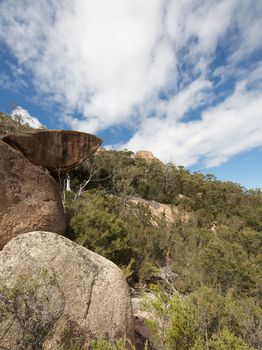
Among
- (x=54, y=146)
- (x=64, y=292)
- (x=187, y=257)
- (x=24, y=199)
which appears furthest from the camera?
(x=187, y=257)

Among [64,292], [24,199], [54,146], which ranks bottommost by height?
[64,292]

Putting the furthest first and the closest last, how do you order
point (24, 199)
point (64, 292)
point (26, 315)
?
1. point (24, 199)
2. point (64, 292)
3. point (26, 315)

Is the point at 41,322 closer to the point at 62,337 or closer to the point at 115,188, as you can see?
the point at 62,337

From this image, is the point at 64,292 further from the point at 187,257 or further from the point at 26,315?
the point at 187,257

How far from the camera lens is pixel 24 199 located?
6.29m

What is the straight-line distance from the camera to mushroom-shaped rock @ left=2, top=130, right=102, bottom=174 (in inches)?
306

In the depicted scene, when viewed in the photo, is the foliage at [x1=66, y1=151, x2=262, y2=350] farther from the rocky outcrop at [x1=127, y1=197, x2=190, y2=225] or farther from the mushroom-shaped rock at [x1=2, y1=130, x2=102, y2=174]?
the mushroom-shaped rock at [x1=2, y1=130, x2=102, y2=174]

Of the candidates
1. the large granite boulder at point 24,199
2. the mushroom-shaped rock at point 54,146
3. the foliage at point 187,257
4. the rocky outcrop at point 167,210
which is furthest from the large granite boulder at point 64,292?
the rocky outcrop at point 167,210

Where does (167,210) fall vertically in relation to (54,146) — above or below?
above

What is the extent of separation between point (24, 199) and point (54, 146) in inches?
109

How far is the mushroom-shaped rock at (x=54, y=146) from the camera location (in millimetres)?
7777

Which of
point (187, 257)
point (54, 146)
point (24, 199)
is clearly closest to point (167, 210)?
point (187, 257)

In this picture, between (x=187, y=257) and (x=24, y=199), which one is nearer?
(x=24, y=199)

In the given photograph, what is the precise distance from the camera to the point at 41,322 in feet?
11.6
